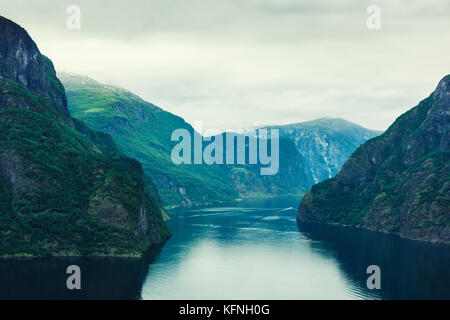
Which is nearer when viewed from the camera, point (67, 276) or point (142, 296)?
point (142, 296)
